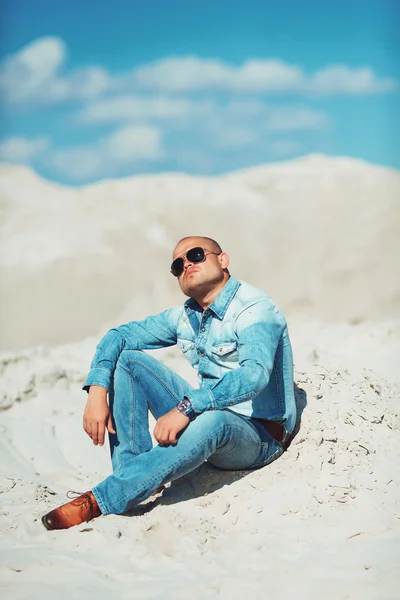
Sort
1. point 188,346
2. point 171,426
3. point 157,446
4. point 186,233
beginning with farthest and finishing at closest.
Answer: point 186,233, point 188,346, point 157,446, point 171,426

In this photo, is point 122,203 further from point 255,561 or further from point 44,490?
point 255,561

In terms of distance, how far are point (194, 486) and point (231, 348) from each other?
65 centimetres

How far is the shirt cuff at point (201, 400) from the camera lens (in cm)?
312

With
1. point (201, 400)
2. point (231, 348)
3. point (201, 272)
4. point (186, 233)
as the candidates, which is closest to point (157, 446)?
point (201, 400)

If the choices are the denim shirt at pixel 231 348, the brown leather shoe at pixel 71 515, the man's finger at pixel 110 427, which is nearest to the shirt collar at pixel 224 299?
the denim shirt at pixel 231 348

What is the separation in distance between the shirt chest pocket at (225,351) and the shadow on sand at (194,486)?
51cm

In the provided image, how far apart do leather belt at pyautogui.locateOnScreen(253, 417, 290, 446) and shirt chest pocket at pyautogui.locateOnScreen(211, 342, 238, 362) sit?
28 cm

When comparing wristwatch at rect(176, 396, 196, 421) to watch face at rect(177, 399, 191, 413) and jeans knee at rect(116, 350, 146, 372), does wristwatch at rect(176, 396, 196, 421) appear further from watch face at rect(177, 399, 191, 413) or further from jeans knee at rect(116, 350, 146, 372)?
jeans knee at rect(116, 350, 146, 372)

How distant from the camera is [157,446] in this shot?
127 inches

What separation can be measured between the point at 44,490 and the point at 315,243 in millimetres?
11315

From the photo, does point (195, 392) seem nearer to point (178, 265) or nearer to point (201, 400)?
point (201, 400)

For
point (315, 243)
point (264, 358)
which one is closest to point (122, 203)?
point (315, 243)

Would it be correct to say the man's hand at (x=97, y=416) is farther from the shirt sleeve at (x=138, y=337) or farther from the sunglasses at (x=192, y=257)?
the sunglasses at (x=192, y=257)

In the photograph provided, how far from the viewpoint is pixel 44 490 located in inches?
157
